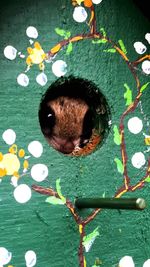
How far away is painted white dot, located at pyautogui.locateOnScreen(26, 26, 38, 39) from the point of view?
1553mm

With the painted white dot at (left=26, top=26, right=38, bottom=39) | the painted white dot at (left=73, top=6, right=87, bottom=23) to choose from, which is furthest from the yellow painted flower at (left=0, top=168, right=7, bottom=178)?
the painted white dot at (left=73, top=6, right=87, bottom=23)

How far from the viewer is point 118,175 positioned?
5.49 ft

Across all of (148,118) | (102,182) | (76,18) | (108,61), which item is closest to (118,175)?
(102,182)

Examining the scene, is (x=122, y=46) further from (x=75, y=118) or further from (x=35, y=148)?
(x=35, y=148)

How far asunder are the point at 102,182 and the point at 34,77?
33 centimetres

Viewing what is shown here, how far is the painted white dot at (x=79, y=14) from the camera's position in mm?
1637

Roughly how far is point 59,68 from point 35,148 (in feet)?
0.69

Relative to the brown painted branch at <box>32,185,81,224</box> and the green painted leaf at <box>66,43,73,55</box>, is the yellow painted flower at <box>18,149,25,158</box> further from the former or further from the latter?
the green painted leaf at <box>66,43,73,55</box>

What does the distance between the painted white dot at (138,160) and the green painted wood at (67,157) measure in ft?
0.04

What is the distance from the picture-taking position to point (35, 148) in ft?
5.08

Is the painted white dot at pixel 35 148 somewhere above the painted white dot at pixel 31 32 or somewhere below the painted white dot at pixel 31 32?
below

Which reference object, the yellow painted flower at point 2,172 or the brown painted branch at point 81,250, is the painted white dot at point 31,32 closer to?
the yellow painted flower at point 2,172

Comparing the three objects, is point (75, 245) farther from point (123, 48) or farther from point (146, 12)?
point (146, 12)

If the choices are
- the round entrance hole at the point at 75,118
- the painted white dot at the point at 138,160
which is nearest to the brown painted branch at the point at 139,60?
the round entrance hole at the point at 75,118
